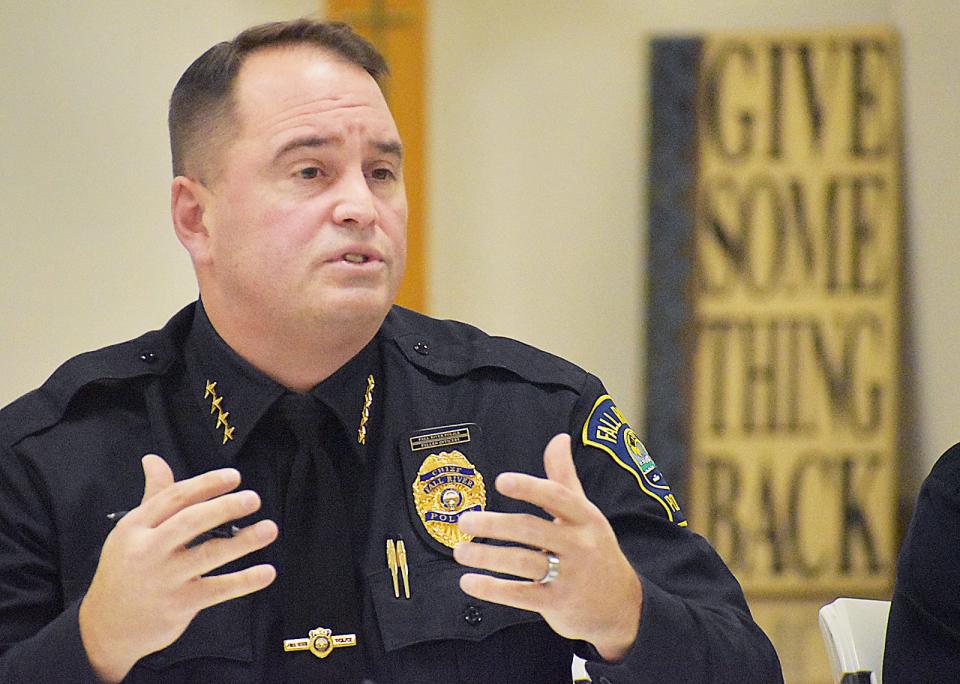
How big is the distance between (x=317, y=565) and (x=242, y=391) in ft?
0.96

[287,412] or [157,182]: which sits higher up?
[157,182]

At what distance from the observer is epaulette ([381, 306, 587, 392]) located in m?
2.00

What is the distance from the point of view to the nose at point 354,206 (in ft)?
5.85

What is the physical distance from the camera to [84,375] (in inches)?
74.7

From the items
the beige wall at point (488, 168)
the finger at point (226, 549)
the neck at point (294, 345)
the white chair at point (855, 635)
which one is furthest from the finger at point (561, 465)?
the beige wall at point (488, 168)

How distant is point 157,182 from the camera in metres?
4.55

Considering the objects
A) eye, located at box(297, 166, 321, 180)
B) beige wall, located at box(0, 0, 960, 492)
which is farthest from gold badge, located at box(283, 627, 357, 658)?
beige wall, located at box(0, 0, 960, 492)

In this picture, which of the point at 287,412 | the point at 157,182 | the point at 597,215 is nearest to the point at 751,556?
the point at 597,215

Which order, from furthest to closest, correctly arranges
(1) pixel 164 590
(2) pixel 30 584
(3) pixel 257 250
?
(3) pixel 257 250, (2) pixel 30 584, (1) pixel 164 590

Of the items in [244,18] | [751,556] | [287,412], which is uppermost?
[244,18]

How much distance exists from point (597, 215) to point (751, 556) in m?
1.37

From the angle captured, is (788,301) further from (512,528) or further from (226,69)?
(512,528)

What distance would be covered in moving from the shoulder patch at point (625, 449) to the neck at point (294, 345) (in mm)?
356

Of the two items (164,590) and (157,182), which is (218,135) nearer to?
(164,590)
